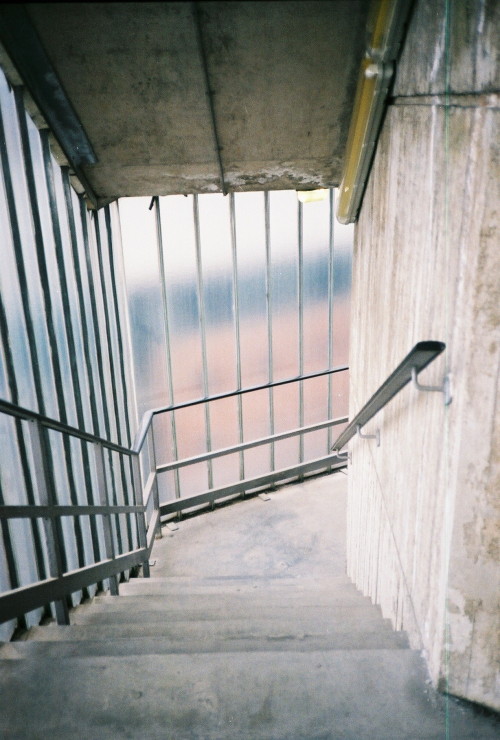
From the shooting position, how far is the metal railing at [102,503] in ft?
7.84

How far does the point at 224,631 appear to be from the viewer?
8.96 feet

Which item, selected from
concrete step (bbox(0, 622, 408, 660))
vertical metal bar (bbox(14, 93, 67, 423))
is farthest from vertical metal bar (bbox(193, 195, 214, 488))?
concrete step (bbox(0, 622, 408, 660))

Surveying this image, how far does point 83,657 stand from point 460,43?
2.58 meters

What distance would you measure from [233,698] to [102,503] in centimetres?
174

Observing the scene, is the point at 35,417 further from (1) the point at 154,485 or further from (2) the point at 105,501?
(1) the point at 154,485

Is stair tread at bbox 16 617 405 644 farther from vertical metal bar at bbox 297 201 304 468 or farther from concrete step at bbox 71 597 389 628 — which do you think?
vertical metal bar at bbox 297 201 304 468

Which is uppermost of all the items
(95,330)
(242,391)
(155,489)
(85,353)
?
(95,330)

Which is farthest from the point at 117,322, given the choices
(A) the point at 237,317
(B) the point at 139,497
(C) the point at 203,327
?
(B) the point at 139,497

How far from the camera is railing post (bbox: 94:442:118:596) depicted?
3.24 metres

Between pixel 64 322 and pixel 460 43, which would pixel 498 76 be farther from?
pixel 64 322

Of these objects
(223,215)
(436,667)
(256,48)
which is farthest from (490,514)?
(223,215)

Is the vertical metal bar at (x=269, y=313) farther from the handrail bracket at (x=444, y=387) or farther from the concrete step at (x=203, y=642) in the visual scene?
the handrail bracket at (x=444, y=387)

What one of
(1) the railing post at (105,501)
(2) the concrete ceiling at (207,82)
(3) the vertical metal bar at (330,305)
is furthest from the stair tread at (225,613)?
(3) the vertical metal bar at (330,305)

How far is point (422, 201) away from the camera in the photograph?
81.2 inches
